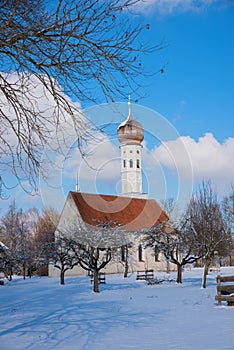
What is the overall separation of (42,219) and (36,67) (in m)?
66.1

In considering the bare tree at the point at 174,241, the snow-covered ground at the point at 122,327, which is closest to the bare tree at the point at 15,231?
the bare tree at the point at 174,241

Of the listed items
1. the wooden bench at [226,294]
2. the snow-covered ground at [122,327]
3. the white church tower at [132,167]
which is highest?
the white church tower at [132,167]

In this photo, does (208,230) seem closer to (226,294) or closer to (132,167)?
(226,294)

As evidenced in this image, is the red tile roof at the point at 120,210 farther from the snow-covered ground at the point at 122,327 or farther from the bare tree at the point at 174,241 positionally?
the snow-covered ground at the point at 122,327

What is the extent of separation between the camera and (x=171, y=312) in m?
14.4

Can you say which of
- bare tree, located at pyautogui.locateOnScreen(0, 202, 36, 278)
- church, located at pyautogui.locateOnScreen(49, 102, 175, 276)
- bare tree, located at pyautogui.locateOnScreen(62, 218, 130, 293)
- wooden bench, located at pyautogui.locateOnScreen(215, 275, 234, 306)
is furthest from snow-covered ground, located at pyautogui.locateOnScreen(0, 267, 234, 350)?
bare tree, located at pyautogui.locateOnScreen(0, 202, 36, 278)

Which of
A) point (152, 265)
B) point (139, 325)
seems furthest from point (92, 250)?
point (152, 265)

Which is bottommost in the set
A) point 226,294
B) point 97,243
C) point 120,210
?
point 226,294

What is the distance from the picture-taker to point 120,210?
5531 cm

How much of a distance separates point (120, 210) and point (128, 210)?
164cm

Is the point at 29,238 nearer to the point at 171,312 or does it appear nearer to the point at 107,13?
the point at 171,312

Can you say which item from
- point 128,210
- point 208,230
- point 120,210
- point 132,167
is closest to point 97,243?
point 208,230

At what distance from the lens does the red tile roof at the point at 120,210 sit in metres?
51.0

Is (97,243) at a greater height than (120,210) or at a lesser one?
lesser
